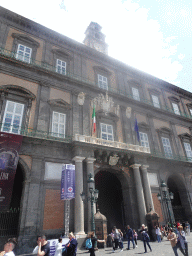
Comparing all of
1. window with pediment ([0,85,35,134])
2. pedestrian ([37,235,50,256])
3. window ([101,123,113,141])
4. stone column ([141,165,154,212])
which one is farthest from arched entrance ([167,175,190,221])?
pedestrian ([37,235,50,256])

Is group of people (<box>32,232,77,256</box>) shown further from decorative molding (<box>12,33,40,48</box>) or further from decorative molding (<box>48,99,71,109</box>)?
decorative molding (<box>12,33,40,48</box>)

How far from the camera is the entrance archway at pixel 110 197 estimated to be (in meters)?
17.3

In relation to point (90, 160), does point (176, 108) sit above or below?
above

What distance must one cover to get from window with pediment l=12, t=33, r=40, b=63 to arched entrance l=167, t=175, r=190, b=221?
724 inches

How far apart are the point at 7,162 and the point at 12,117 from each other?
12.5ft

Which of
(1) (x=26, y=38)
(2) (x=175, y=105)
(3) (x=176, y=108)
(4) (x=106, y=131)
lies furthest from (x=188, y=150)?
(1) (x=26, y=38)

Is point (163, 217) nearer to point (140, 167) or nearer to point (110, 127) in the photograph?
point (140, 167)

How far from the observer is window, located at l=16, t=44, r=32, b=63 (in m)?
16.8

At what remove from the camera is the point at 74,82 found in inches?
710

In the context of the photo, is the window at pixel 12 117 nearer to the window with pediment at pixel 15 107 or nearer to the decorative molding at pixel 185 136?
the window with pediment at pixel 15 107

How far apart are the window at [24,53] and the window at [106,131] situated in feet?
29.8

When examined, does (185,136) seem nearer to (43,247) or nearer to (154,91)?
(154,91)

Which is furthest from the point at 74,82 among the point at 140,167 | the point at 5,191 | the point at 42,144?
the point at 5,191

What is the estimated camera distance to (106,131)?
1783 centimetres
